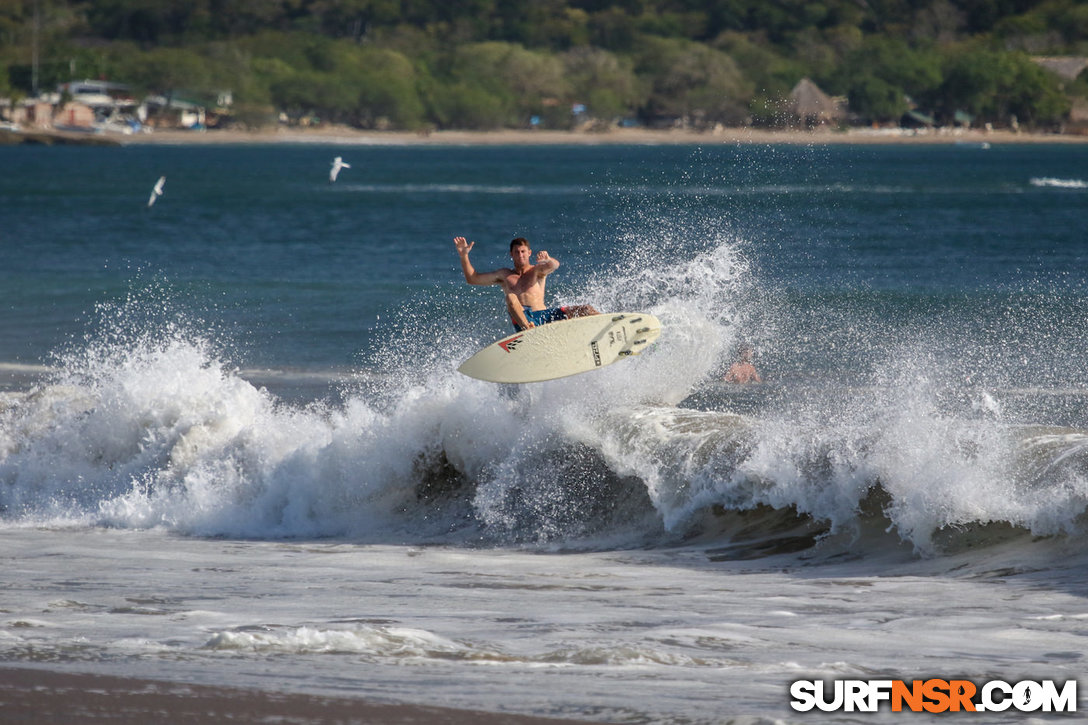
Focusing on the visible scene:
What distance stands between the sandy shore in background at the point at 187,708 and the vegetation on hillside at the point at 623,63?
137 metres

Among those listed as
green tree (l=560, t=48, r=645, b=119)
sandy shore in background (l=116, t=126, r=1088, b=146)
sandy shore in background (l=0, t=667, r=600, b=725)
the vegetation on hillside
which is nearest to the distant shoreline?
sandy shore in background (l=116, t=126, r=1088, b=146)

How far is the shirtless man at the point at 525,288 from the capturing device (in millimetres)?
11898

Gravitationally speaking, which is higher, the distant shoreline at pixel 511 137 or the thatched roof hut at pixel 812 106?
the thatched roof hut at pixel 812 106

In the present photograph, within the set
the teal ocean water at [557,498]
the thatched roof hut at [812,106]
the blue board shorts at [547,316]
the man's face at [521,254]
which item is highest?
the thatched roof hut at [812,106]

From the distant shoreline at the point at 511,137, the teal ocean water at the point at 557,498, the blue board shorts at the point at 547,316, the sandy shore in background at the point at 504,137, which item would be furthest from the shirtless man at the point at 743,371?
the sandy shore in background at the point at 504,137

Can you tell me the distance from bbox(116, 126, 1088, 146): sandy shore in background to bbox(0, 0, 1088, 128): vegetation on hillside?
1854 mm

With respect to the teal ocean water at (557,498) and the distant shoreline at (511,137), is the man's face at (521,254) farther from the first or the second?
the distant shoreline at (511,137)

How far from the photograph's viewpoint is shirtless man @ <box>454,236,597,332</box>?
11898 mm

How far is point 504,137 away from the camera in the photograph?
166 metres

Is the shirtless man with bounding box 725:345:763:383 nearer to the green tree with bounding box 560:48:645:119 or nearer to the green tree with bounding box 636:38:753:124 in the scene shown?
the green tree with bounding box 636:38:753:124

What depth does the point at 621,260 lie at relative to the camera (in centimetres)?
3309

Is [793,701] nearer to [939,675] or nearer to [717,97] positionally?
[939,675]

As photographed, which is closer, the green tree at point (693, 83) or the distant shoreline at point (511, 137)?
the green tree at point (693, 83)

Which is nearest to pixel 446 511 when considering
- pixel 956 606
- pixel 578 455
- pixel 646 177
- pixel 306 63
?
pixel 578 455
